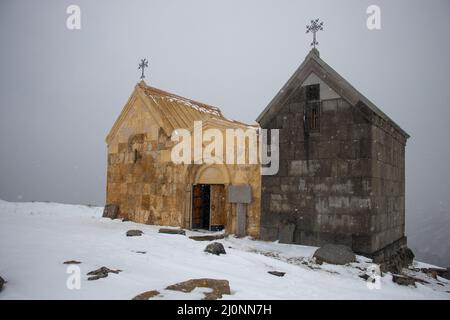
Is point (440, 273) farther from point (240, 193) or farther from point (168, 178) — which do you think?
point (168, 178)

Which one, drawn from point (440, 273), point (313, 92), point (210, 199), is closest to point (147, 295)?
point (313, 92)

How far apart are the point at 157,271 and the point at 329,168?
6012 mm

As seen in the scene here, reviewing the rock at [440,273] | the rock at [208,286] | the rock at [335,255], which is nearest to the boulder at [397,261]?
the rock at [440,273]

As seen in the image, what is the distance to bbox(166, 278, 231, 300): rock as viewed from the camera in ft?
14.1

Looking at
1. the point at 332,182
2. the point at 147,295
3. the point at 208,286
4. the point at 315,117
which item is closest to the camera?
the point at 147,295

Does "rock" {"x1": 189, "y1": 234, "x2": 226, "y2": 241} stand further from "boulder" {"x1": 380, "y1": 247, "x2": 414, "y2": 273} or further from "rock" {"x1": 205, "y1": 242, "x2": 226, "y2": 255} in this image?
"boulder" {"x1": 380, "y1": 247, "x2": 414, "y2": 273}

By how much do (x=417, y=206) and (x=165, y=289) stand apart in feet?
473

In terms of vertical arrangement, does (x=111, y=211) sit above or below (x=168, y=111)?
below

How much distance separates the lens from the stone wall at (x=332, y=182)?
8.80 meters

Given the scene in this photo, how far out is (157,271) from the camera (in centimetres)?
540

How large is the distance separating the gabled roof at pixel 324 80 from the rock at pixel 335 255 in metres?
3.90

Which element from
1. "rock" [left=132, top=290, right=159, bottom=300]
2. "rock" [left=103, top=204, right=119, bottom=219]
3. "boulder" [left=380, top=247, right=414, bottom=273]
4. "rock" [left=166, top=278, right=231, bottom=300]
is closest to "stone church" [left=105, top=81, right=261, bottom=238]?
"rock" [left=103, top=204, right=119, bottom=219]

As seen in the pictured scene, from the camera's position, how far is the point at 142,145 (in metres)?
14.2

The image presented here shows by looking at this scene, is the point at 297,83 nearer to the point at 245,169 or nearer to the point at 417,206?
the point at 245,169
